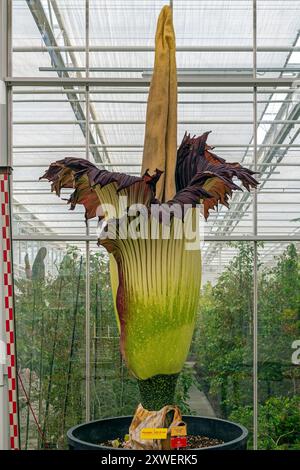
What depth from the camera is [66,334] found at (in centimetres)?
454

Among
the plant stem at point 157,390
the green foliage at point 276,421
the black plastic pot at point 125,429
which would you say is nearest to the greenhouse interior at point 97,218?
the green foliage at point 276,421

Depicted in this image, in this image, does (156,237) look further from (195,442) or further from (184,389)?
(184,389)

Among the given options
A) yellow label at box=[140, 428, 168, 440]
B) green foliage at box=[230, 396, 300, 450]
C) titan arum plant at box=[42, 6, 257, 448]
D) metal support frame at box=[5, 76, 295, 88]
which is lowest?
green foliage at box=[230, 396, 300, 450]

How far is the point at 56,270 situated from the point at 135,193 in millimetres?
2265

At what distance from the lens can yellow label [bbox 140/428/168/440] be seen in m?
2.44

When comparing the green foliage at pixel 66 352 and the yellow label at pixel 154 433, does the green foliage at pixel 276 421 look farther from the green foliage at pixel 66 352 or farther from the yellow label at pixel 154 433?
the yellow label at pixel 154 433

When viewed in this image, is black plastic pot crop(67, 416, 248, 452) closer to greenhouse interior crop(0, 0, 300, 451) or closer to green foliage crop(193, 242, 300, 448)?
greenhouse interior crop(0, 0, 300, 451)

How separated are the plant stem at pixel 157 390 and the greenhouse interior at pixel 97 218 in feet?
5.74

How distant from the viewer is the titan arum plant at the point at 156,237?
2.38m

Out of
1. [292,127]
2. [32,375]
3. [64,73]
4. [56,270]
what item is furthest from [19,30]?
[32,375]

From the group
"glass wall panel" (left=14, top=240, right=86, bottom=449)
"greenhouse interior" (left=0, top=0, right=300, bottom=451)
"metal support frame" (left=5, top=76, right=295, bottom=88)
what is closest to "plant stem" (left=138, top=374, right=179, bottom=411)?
"greenhouse interior" (left=0, top=0, right=300, bottom=451)

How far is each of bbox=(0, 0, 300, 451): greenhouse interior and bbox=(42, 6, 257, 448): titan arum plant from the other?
1.75 m

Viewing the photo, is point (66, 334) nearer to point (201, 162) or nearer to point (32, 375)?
point (32, 375)

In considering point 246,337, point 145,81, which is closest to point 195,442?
point 246,337
